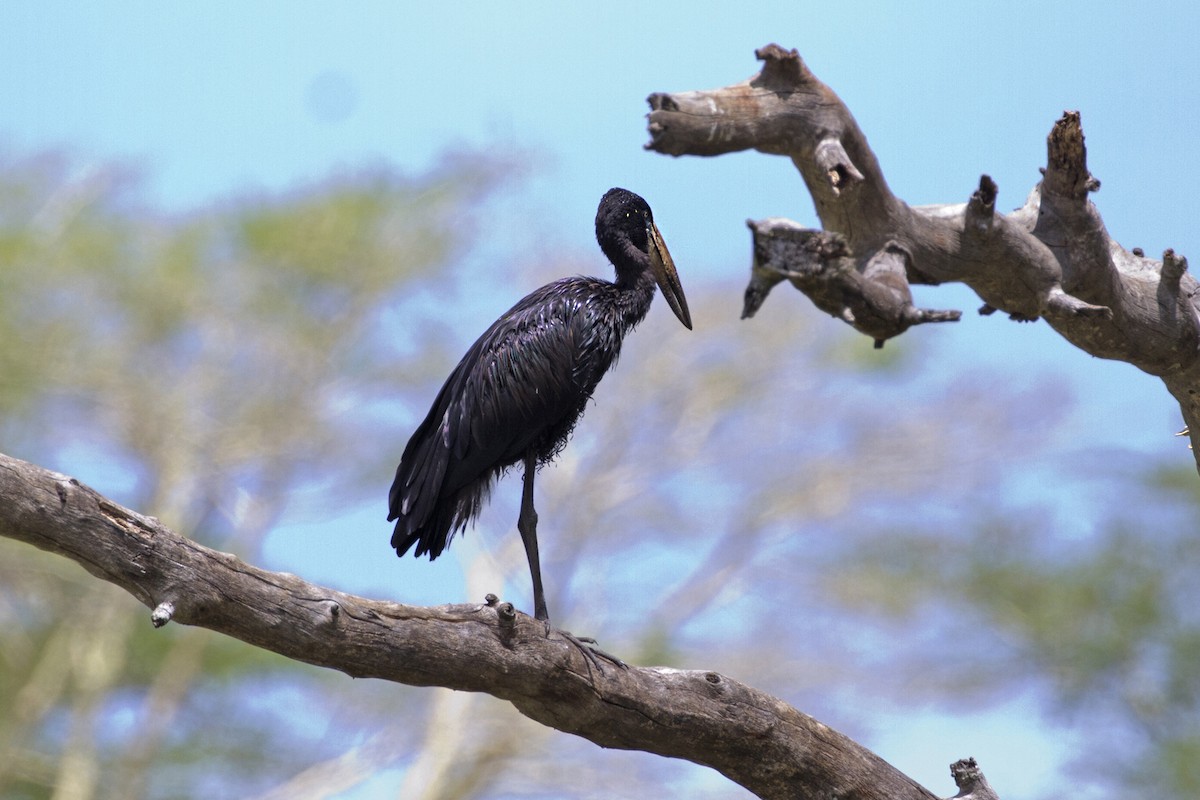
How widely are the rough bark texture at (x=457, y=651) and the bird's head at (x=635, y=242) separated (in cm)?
174

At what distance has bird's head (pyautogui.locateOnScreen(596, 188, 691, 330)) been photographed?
5.66 metres

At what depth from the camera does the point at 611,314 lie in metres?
5.42

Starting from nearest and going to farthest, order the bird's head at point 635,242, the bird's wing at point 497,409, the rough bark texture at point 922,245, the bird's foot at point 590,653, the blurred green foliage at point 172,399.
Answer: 1. the rough bark texture at point 922,245
2. the bird's foot at point 590,653
3. the bird's wing at point 497,409
4. the bird's head at point 635,242
5. the blurred green foliage at point 172,399

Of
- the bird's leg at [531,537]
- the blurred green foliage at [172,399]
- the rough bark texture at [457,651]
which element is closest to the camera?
the rough bark texture at [457,651]

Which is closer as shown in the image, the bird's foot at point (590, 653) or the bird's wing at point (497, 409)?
the bird's foot at point (590, 653)

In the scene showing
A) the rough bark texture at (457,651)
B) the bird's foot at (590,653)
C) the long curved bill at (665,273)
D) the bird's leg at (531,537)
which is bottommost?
the rough bark texture at (457,651)

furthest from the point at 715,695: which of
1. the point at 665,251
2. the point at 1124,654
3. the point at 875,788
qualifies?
the point at 1124,654

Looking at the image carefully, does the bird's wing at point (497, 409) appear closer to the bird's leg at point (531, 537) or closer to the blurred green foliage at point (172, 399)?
the bird's leg at point (531, 537)

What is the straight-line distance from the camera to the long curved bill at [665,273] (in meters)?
5.69

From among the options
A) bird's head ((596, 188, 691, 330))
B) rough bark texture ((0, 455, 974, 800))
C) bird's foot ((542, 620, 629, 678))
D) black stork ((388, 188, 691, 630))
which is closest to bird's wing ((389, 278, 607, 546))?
black stork ((388, 188, 691, 630))

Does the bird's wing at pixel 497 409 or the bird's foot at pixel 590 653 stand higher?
the bird's wing at pixel 497 409

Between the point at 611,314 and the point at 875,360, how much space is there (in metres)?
12.9

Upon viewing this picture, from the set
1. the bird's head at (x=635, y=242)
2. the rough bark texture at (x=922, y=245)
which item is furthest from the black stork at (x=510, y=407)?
the rough bark texture at (x=922, y=245)

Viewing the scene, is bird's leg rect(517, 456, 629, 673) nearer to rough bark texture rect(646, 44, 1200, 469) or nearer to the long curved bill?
the long curved bill
